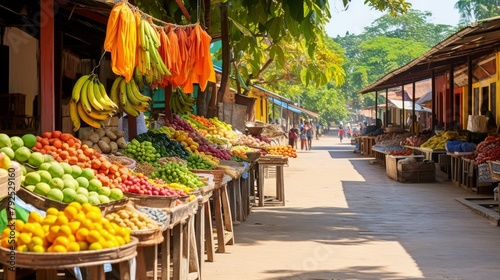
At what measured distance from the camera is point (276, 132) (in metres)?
27.6

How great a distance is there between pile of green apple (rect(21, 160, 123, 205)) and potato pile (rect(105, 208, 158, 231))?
535 mm

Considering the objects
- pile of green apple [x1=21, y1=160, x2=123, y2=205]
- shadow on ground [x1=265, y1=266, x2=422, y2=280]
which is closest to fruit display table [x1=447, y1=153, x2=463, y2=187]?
shadow on ground [x1=265, y1=266, x2=422, y2=280]

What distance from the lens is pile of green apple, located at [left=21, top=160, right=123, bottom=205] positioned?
6512mm

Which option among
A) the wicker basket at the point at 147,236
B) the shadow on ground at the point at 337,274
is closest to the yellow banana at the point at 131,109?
A: the shadow on ground at the point at 337,274

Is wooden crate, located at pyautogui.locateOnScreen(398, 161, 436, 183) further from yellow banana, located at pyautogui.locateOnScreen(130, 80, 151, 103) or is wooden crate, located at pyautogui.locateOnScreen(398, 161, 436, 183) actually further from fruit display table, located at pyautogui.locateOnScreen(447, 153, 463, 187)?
yellow banana, located at pyautogui.locateOnScreen(130, 80, 151, 103)

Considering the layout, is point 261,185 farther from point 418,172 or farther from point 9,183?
point 9,183

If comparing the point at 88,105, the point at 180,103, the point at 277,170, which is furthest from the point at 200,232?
the point at 180,103

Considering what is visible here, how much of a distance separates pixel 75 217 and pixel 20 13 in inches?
257

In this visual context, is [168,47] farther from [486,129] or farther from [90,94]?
[486,129]

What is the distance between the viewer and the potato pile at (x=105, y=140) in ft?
32.2

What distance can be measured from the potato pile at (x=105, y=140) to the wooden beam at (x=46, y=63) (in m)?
0.99

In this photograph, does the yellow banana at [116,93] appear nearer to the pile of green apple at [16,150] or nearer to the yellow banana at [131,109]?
the yellow banana at [131,109]

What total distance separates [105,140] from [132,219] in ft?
13.9

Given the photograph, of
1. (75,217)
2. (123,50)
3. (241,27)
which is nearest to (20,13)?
(123,50)
